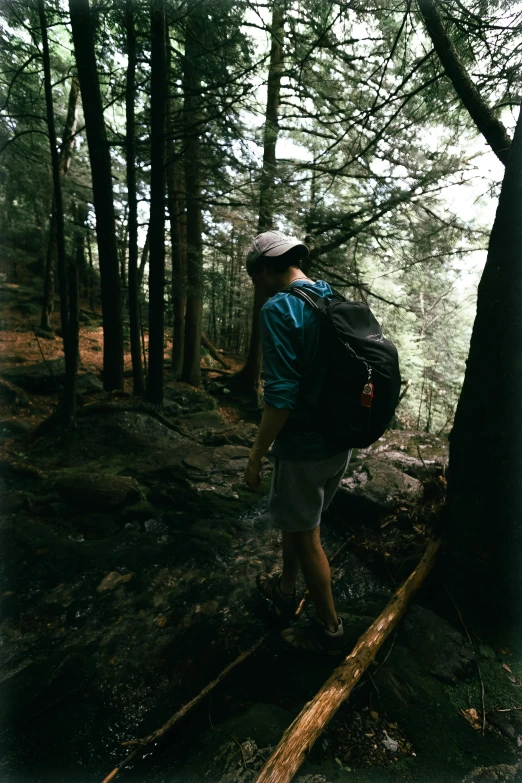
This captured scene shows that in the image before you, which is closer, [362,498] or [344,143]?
[362,498]

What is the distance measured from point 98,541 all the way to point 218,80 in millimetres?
7202

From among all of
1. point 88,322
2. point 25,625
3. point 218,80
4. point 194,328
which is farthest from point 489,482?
point 88,322

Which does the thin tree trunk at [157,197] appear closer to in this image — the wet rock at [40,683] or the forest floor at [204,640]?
the forest floor at [204,640]

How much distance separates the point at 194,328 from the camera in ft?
35.1

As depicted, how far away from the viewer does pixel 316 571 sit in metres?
2.08

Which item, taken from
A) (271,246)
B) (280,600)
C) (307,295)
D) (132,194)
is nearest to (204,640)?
(280,600)

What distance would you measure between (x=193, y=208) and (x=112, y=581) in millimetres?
9352

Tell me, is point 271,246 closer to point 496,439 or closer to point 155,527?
point 496,439

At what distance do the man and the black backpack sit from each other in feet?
0.22

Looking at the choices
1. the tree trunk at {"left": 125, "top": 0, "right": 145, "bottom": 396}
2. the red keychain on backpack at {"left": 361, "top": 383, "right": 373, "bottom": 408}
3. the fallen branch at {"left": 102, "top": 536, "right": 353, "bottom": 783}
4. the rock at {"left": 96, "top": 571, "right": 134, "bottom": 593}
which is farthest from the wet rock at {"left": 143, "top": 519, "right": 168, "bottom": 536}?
the tree trunk at {"left": 125, "top": 0, "right": 145, "bottom": 396}

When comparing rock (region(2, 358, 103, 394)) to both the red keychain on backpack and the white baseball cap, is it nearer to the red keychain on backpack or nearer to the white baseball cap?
the white baseball cap

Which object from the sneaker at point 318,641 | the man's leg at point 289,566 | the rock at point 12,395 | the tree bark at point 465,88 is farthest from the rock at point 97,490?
the rock at point 12,395

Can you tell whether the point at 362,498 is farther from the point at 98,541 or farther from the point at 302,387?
the point at 98,541

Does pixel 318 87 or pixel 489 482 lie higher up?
pixel 318 87
